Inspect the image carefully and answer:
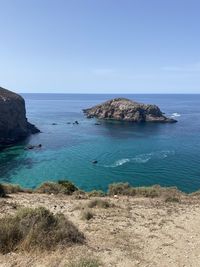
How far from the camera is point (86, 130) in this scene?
10156 centimetres

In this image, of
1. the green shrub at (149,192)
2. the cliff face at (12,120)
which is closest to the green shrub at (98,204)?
the green shrub at (149,192)

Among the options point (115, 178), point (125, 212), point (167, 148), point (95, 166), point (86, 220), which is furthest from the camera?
point (167, 148)

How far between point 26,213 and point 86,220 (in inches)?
194

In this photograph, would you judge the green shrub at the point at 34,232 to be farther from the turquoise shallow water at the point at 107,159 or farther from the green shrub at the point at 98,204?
the turquoise shallow water at the point at 107,159

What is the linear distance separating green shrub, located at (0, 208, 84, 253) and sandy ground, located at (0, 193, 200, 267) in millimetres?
410

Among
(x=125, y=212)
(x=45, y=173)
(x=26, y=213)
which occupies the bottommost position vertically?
(x=45, y=173)

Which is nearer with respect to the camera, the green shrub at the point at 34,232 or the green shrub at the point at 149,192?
the green shrub at the point at 34,232

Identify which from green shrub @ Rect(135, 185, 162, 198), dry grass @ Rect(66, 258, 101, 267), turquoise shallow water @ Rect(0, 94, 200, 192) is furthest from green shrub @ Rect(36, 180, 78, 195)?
dry grass @ Rect(66, 258, 101, 267)

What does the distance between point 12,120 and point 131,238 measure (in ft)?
249

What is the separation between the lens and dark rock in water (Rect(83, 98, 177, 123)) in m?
128

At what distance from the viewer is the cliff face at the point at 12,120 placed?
8012 cm

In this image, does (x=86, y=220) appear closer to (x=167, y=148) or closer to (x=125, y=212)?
(x=125, y=212)

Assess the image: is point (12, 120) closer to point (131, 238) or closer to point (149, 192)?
point (149, 192)

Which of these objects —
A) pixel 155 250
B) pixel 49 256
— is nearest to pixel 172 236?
pixel 155 250
